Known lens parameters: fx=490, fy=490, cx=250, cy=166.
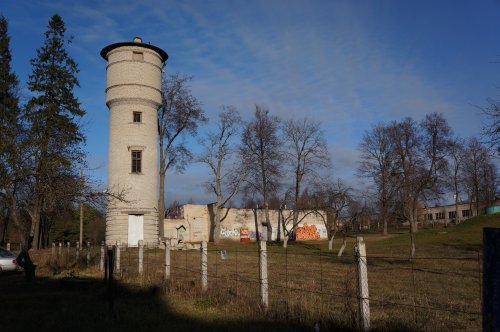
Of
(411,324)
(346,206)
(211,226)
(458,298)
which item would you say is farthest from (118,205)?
(411,324)

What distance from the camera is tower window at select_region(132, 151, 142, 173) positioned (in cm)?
3666

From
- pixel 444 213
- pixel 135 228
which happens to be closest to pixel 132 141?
pixel 135 228

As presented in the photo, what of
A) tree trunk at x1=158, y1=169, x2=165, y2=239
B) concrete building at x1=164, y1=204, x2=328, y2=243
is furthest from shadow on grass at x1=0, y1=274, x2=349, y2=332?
concrete building at x1=164, y1=204, x2=328, y2=243

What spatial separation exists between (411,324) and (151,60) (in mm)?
33512

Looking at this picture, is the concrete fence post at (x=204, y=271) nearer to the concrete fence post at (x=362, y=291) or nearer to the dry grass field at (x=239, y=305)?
the dry grass field at (x=239, y=305)

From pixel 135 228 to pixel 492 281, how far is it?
3405 centimetres

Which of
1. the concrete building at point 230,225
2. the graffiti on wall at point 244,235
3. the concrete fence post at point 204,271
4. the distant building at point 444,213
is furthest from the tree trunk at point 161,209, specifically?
the distant building at point 444,213

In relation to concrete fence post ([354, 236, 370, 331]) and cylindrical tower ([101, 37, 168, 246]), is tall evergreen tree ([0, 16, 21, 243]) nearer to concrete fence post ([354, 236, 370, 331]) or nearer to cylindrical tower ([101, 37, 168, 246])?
cylindrical tower ([101, 37, 168, 246])

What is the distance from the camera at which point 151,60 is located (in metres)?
37.8

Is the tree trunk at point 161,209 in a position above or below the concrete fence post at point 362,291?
above

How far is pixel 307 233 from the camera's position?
213 ft

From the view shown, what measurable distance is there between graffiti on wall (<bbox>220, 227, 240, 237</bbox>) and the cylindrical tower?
2188 cm

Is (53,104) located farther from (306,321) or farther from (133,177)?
(306,321)

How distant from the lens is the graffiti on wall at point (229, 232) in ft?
193
